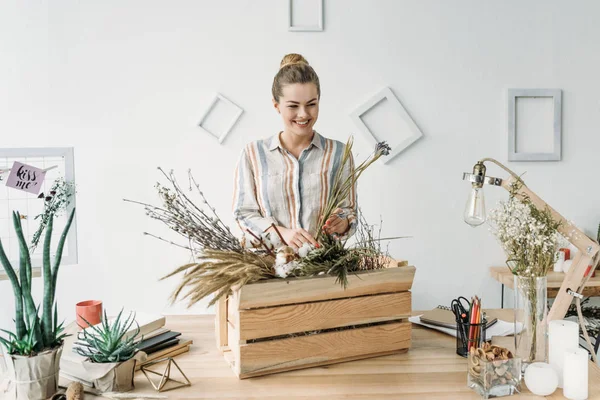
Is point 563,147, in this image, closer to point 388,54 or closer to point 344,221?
point 388,54

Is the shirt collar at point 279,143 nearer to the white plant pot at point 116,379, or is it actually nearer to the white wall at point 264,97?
the white plant pot at point 116,379

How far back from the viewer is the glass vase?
130cm

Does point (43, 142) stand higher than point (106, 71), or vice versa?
point (106, 71)

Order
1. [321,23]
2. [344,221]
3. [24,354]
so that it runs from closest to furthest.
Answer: [24,354], [344,221], [321,23]

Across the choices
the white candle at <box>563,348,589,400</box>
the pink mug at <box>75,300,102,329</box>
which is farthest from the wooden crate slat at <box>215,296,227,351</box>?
the white candle at <box>563,348,589,400</box>

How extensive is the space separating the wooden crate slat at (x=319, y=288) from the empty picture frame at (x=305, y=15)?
2.13 metres

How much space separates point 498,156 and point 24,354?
2.87 metres

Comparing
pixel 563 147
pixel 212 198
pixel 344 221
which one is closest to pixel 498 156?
pixel 563 147

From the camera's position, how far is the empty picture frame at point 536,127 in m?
3.24

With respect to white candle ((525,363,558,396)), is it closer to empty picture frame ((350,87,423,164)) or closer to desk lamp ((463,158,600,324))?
desk lamp ((463,158,600,324))

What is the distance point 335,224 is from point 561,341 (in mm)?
676

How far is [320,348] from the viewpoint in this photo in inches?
54.1

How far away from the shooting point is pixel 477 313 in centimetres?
140

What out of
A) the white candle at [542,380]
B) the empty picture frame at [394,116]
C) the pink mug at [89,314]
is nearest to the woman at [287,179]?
the pink mug at [89,314]
